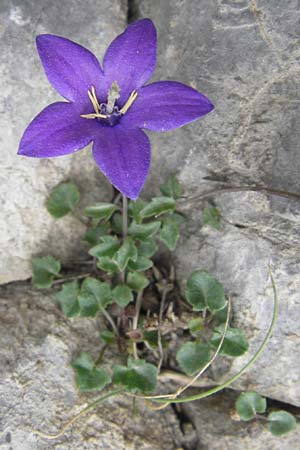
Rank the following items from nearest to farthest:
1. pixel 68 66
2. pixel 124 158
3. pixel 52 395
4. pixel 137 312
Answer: pixel 124 158, pixel 68 66, pixel 52 395, pixel 137 312

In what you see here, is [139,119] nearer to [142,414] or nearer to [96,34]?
[96,34]

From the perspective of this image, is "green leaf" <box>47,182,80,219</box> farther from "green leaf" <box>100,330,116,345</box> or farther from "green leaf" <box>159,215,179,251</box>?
"green leaf" <box>100,330,116,345</box>

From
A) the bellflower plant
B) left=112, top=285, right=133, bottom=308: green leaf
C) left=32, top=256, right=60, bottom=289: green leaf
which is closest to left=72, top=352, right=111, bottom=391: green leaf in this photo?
the bellflower plant

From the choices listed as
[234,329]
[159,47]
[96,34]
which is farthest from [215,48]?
[234,329]

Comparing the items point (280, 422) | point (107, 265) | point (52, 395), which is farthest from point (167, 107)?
point (280, 422)

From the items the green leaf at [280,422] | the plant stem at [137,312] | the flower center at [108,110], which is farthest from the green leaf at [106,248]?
the green leaf at [280,422]

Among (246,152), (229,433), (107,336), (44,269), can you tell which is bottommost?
(229,433)

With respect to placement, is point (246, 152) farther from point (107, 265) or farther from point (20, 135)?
point (20, 135)
